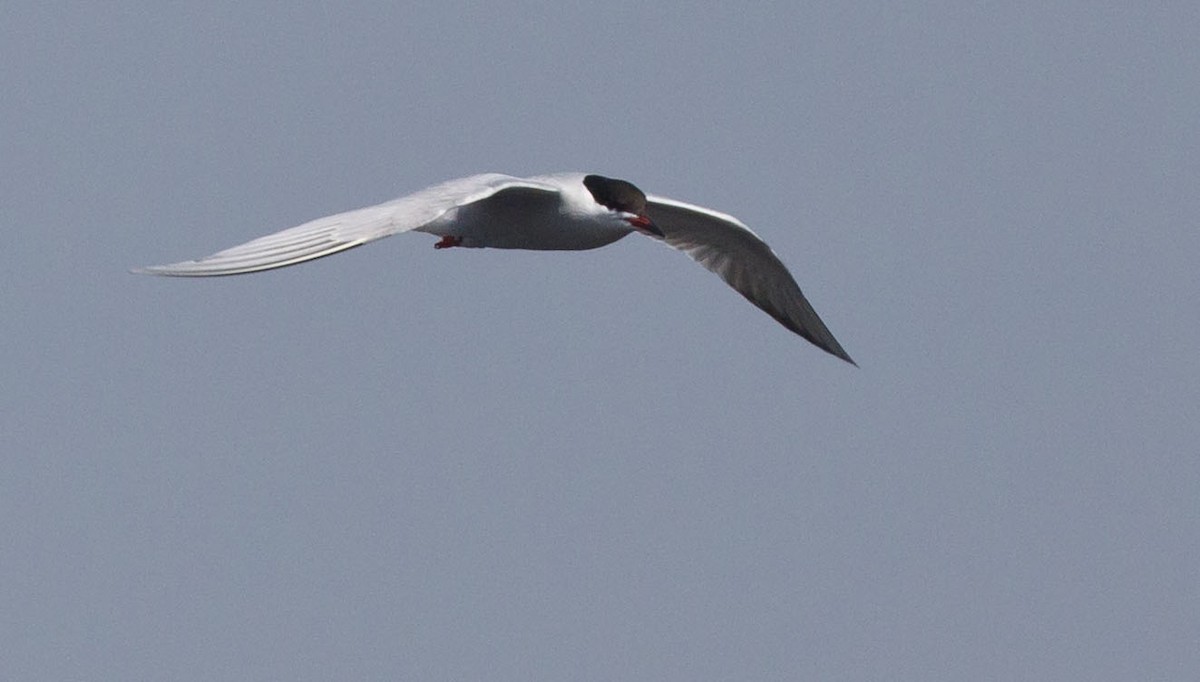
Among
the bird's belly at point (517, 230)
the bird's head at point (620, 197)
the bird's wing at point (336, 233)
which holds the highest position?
the bird's head at point (620, 197)

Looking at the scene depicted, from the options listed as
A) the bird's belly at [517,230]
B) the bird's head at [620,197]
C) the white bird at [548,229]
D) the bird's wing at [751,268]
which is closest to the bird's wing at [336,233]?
the white bird at [548,229]

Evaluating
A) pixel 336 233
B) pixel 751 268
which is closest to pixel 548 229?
pixel 336 233

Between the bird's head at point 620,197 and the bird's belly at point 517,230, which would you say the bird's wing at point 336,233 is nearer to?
the bird's belly at point 517,230

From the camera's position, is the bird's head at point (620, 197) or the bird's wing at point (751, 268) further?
the bird's wing at point (751, 268)

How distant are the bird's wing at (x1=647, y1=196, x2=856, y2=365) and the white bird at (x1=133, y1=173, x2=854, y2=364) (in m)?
0.01

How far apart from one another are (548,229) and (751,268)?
473cm

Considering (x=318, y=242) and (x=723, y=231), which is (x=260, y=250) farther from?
(x=723, y=231)

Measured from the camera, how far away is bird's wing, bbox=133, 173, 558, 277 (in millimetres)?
12898

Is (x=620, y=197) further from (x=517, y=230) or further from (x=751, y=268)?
(x=751, y=268)

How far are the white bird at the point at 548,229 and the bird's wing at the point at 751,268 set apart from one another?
0.04ft

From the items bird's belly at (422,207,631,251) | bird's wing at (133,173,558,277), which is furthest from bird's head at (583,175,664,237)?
bird's wing at (133,173,558,277)

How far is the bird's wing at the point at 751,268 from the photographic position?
2125 cm

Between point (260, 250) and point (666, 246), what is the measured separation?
30.0ft

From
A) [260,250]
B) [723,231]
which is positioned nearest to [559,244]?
[723,231]
